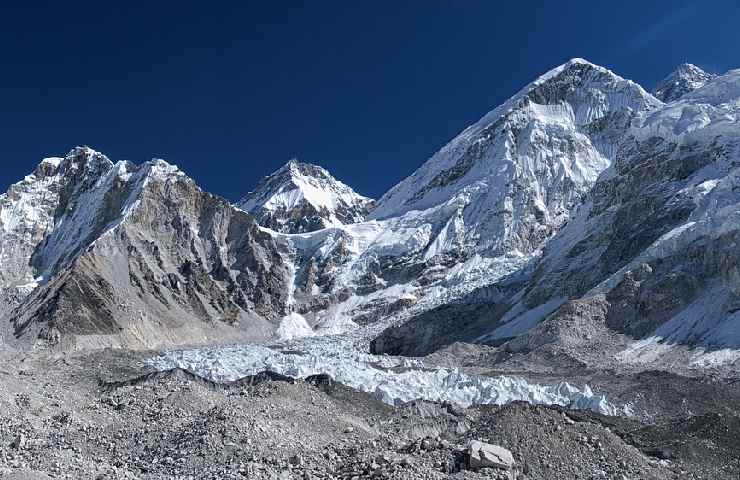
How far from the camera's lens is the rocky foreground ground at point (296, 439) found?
2892 cm

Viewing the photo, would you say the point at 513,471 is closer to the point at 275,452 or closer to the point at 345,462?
the point at 345,462

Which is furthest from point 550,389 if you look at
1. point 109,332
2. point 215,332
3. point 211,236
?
point 211,236

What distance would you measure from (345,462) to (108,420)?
12249mm

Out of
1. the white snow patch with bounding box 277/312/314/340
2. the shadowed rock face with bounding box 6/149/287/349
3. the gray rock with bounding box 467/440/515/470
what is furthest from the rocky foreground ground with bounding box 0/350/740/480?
the white snow patch with bounding box 277/312/314/340

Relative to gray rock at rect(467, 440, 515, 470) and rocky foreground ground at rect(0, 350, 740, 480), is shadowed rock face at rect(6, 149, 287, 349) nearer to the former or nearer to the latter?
rocky foreground ground at rect(0, 350, 740, 480)

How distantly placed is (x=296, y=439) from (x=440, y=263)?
14204 cm

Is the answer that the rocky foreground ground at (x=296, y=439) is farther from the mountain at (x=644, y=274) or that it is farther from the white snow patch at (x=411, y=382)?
the mountain at (x=644, y=274)

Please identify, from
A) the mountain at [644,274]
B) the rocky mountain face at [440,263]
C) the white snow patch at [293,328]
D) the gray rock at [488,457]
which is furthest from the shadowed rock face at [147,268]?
the gray rock at [488,457]

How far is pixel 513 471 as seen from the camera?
97.7ft

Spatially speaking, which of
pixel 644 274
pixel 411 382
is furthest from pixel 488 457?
pixel 644 274

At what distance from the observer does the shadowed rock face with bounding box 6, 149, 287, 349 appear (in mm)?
106938

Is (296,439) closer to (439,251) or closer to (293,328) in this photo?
(293,328)

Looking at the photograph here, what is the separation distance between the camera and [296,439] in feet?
112

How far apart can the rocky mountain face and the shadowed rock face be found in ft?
1.26
